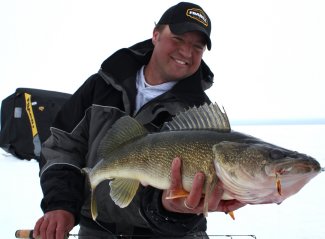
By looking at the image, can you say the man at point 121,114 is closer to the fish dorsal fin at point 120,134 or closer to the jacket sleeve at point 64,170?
the jacket sleeve at point 64,170

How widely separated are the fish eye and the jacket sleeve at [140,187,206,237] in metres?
0.77

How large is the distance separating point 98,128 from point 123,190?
0.57 metres

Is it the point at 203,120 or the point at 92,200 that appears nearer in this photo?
the point at 203,120

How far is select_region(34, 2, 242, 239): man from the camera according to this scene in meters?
2.36

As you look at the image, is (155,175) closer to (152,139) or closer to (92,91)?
(152,139)

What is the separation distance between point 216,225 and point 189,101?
8.38 feet

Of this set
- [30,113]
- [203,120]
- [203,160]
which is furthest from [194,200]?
[30,113]

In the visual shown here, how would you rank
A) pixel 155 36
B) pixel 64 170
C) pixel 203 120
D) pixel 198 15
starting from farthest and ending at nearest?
pixel 155 36
pixel 198 15
pixel 64 170
pixel 203 120

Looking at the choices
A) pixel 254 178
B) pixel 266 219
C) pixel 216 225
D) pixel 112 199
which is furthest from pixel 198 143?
pixel 266 219

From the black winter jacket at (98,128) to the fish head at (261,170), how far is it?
0.59 metres

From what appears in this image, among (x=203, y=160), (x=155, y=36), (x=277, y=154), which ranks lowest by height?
(x=203, y=160)

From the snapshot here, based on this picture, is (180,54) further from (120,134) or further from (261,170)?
(261,170)

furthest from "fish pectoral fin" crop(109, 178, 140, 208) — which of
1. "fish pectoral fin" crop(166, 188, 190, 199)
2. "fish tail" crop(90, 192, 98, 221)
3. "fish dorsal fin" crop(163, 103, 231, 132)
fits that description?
"fish dorsal fin" crop(163, 103, 231, 132)

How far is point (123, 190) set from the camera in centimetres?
225
